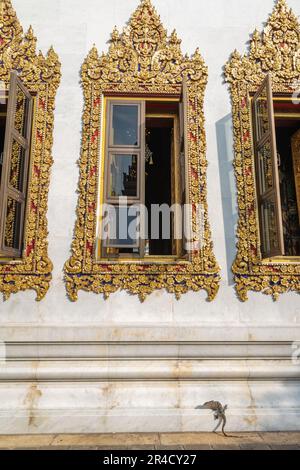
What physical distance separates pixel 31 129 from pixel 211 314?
95.0 inches

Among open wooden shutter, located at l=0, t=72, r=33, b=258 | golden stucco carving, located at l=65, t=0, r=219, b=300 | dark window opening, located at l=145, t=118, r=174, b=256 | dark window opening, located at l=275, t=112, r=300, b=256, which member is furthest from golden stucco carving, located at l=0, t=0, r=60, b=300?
dark window opening, located at l=275, t=112, r=300, b=256

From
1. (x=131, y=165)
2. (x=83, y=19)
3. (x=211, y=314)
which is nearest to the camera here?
(x=211, y=314)

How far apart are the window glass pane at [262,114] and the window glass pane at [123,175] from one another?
47.0 inches

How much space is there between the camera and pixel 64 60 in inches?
133

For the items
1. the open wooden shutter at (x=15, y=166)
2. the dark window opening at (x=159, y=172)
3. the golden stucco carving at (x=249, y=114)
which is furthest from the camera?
the dark window opening at (x=159, y=172)

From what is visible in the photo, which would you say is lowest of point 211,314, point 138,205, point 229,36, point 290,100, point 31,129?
point 211,314

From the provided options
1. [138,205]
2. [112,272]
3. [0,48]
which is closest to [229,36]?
[138,205]

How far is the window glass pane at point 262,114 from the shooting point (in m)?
3.06

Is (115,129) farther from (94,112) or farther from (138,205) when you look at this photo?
(138,205)

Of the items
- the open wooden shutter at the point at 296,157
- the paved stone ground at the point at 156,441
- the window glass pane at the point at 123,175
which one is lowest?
the paved stone ground at the point at 156,441

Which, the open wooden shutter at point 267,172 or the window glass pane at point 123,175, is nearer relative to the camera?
the open wooden shutter at point 267,172

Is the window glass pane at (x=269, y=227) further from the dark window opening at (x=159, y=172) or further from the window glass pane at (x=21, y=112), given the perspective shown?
the window glass pane at (x=21, y=112)

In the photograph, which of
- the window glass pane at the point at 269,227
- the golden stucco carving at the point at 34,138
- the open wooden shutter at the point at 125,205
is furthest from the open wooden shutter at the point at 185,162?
the golden stucco carving at the point at 34,138

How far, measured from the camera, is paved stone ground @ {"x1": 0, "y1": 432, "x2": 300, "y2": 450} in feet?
7.75
